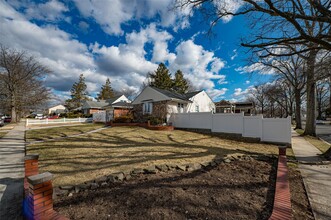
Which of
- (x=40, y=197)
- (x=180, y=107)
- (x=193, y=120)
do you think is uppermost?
(x=180, y=107)

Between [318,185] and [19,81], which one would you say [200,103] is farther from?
[19,81]

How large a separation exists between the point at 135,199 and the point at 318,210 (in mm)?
3257

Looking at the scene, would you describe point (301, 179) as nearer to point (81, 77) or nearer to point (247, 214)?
point (247, 214)

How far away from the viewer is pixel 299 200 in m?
3.13

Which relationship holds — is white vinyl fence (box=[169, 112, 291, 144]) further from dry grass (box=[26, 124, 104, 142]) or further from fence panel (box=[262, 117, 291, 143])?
dry grass (box=[26, 124, 104, 142])

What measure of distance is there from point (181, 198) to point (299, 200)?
7.77ft

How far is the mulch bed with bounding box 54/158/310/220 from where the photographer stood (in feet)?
8.11

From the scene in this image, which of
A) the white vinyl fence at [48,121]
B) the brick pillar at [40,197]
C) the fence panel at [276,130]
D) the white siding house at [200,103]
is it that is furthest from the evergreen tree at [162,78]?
the brick pillar at [40,197]

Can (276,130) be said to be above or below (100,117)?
below

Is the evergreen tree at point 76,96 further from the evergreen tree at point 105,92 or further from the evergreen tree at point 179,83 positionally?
the evergreen tree at point 179,83

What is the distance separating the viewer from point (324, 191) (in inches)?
142

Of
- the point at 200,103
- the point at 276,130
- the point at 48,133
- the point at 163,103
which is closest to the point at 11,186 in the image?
the point at 48,133

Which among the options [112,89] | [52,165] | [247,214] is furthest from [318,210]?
[112,89]

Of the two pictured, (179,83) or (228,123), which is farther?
(179,83)
